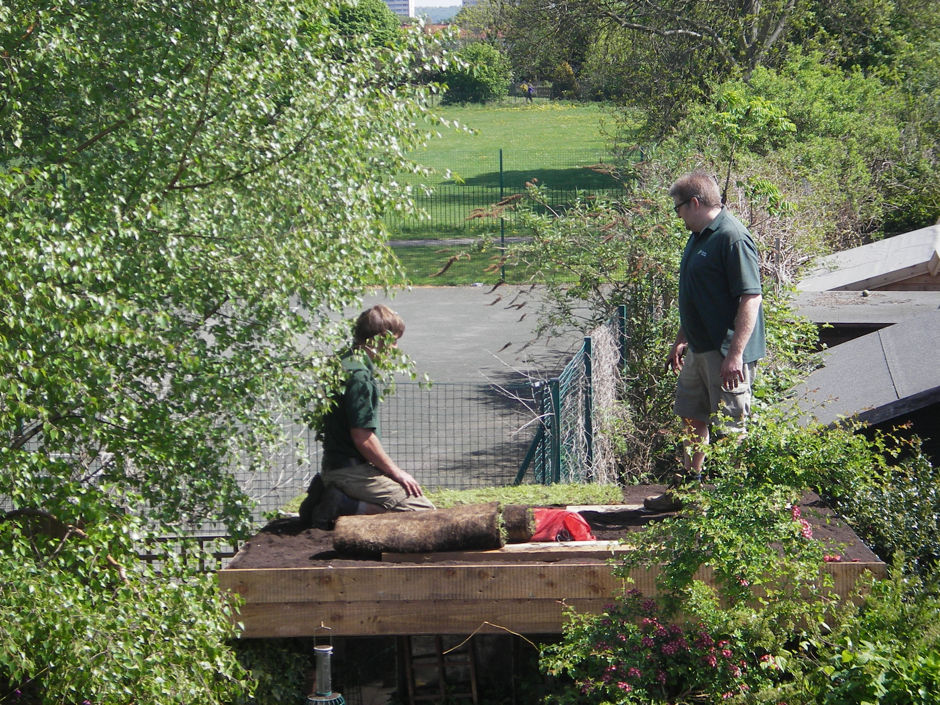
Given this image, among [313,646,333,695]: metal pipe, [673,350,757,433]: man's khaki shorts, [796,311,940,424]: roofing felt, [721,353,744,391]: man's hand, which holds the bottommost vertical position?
[313,646,333,695]: metal pipe

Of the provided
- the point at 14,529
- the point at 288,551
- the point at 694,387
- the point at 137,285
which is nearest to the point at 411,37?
A: the point at 137,285

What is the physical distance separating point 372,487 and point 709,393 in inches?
76.4

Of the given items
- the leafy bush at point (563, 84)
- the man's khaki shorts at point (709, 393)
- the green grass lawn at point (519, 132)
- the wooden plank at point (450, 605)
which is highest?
the leafy bush at point (563, 84)

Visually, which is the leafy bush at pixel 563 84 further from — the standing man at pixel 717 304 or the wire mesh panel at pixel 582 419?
the standing man at pixel 717 304

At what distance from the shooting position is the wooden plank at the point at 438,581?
448 cm

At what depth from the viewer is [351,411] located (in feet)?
16.3

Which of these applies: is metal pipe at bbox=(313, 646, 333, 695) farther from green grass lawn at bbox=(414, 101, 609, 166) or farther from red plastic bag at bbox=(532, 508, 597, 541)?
green grass lawn at bbox=(414, 101, 609, 166)

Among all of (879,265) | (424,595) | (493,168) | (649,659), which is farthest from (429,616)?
(493,168)

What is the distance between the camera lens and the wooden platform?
4480 mm

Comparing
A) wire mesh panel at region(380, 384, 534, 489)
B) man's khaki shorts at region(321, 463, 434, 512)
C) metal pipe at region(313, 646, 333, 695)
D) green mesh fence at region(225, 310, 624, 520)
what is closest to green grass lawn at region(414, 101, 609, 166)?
wire mesh panel at region(380, 384, 534, 489)

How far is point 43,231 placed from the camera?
3.65 metres

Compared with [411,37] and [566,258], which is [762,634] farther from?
[566,258]

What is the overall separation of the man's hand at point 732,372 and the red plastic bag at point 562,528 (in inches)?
41.9

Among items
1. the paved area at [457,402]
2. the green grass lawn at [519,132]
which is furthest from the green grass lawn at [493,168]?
the paved area at [457,402]
